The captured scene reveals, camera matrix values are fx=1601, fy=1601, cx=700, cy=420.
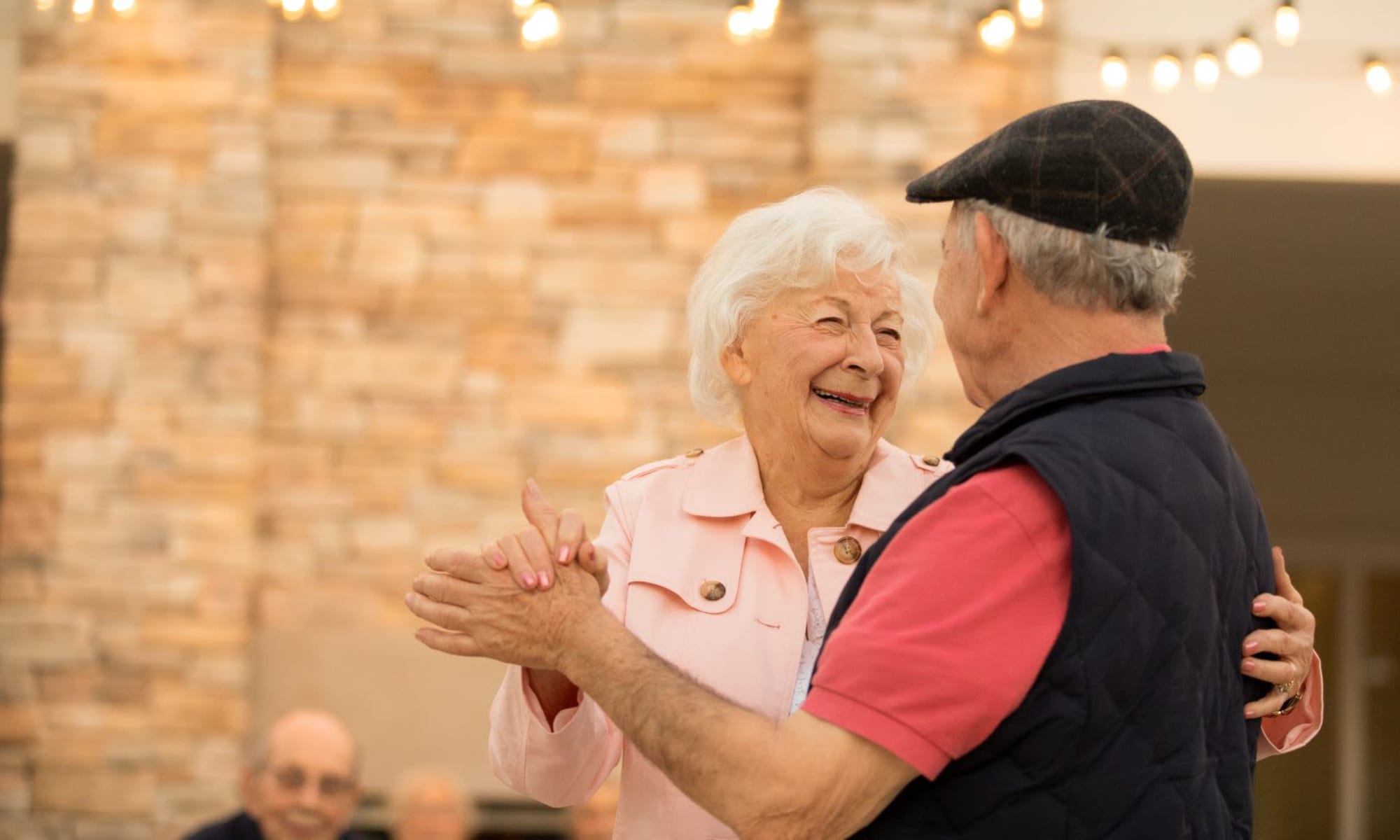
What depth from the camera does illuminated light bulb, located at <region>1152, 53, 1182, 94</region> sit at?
555 centimetres

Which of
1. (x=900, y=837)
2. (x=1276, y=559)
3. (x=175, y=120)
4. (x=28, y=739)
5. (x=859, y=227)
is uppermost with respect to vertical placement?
(x=175, y=120)

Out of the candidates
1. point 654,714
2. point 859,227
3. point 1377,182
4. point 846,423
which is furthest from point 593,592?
point 1377,182

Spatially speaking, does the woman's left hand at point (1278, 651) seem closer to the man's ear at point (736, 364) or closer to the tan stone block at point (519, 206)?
the man's ear at point (736, 364)

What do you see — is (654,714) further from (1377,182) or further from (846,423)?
(1377,182)

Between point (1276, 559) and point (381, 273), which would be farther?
point (381, 273)

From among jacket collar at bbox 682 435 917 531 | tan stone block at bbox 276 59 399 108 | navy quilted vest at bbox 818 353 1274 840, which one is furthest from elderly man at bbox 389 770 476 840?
navy quilted vest at bbox 818 353 1274 840

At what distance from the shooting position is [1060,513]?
4.71ft

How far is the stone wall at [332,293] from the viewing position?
550 cm

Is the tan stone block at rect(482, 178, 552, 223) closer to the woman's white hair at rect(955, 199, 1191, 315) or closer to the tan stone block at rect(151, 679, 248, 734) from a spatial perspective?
the tan stone block at rect(151, 679, 248, 734)

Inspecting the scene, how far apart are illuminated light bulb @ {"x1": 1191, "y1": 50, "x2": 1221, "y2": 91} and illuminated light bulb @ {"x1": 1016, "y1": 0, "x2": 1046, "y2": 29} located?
0.55 meters

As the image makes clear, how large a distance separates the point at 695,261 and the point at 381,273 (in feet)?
3.73

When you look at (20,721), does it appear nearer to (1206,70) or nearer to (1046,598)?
(1206,70)

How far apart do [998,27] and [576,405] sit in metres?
1.95

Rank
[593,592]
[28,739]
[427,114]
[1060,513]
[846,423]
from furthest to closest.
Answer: [427,114], [28,739], [846,423], [593,592], [1060,513]
